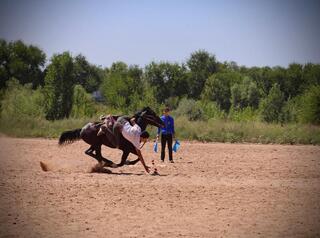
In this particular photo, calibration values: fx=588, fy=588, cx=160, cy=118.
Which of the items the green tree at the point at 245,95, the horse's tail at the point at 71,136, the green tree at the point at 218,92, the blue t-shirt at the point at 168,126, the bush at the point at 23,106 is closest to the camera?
the horse's tail at the point at 71,136

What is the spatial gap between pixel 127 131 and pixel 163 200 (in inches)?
163

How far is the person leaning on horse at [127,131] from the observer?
15.3 m

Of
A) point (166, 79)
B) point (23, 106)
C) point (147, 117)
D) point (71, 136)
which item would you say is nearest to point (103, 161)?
point (71, 136)

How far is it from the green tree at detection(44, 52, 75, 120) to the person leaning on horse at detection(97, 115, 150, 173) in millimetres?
25044

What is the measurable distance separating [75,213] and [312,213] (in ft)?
13.8

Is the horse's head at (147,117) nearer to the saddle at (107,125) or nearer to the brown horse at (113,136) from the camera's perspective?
the brown horse at (113,136)

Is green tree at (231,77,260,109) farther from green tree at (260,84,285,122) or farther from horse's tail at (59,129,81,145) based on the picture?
horse's tail at (59,129,81,145)

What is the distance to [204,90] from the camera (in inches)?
2972

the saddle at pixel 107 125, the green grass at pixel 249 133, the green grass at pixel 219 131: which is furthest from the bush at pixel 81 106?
the saddle at pixel 107 125

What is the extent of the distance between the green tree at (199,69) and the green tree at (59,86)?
3681cm

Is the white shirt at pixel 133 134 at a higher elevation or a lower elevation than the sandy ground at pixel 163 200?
higher

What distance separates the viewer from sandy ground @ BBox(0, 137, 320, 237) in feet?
30.9

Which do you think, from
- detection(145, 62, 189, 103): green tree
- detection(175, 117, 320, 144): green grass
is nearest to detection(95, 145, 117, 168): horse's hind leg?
detection(175, 117, 320, 144): green grass

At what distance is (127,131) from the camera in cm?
1538
